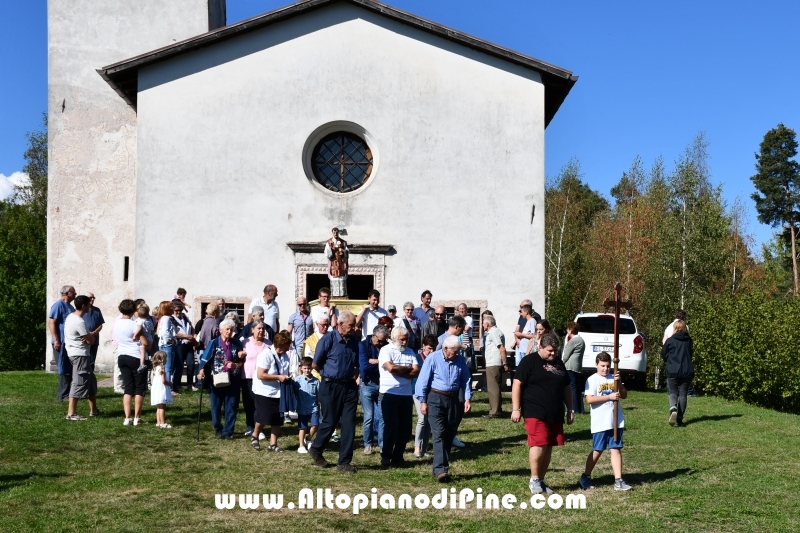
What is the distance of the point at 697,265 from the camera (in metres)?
31.0

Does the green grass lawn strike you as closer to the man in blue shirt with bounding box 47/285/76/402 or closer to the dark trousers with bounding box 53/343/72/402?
the dark trousers with bounding box 53/343/72/402

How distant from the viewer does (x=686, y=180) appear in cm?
3306

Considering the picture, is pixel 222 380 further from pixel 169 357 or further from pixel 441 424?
pixel 169 357

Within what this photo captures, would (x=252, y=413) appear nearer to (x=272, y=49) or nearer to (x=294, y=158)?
(x=294, y=158)

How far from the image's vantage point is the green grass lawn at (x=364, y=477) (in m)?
7.79

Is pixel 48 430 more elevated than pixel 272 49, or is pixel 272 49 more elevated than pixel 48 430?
pixel 272 49

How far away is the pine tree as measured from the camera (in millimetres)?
52781

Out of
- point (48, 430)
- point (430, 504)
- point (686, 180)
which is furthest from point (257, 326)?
point (686, 180)

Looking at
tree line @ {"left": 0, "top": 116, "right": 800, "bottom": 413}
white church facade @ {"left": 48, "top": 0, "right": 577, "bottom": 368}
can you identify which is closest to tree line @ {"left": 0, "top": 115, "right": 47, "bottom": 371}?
tree line @ {"left": 0, "top": 116, "right": 800, "bottom": 413}

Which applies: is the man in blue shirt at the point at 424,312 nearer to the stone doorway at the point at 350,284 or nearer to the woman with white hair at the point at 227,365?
the woman with white hair at the point at 227,365

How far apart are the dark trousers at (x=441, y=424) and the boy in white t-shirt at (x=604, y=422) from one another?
150cm

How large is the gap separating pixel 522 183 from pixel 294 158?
542cm

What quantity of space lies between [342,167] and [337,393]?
11767 millimetres

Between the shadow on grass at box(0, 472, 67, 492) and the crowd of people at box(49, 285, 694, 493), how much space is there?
2.73 m
